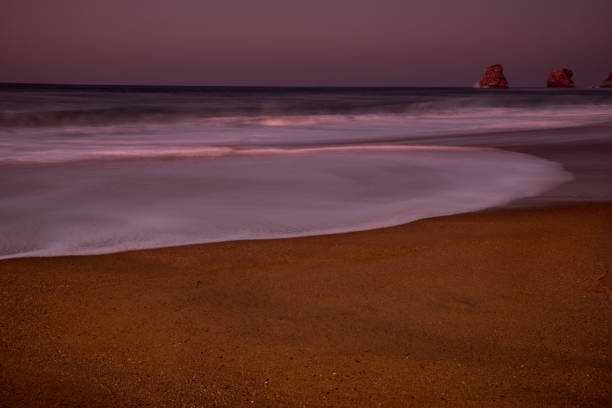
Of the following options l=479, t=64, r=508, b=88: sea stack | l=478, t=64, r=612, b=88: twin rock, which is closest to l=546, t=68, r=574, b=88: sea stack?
l=478, t=64, r=612, b=88: twin rock

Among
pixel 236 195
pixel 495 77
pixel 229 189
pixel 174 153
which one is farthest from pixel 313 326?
pixel 495 77

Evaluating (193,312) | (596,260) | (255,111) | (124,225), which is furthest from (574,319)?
(255,111)

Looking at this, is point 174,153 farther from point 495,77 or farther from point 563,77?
point 563,77

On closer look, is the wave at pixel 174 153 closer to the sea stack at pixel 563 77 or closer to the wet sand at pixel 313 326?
the wet sand at pixel 313 326

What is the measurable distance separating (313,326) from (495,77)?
129072mm

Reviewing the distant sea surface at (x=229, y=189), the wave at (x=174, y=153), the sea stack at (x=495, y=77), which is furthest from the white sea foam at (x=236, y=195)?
the sea stack at (x=495, y=77)

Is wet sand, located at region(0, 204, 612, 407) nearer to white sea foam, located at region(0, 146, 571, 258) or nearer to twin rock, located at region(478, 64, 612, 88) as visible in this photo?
white sea foam, located at region(0, 146, 571, 258)

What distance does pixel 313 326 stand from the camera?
210 cm

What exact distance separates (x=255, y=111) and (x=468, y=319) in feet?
70.0

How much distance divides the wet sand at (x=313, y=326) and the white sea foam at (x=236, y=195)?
433 millimetres

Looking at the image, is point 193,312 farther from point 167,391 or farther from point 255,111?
point 255,111

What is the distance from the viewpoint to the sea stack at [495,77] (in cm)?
12025

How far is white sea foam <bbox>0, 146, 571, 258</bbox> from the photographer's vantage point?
137 inches

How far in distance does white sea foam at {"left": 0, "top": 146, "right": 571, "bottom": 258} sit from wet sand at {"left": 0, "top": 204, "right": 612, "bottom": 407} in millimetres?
433
